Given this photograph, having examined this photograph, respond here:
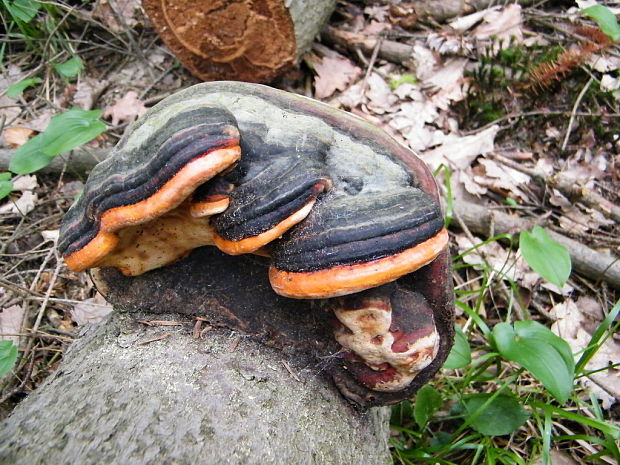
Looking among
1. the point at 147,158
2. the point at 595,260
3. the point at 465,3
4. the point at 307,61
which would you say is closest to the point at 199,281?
the point at 147,158

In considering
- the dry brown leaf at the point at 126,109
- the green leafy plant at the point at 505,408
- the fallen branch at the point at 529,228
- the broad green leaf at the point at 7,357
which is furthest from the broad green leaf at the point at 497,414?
the dry brown leaf at the point at 126,109

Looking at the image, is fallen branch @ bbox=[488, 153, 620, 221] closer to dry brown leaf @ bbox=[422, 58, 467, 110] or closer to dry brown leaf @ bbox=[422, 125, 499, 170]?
dry brown leaf @ bbox=[422, 125, 499, 170]

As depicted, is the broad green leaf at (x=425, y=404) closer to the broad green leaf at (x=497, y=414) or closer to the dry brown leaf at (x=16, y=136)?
the broad green leaf at (x=497, y=414)

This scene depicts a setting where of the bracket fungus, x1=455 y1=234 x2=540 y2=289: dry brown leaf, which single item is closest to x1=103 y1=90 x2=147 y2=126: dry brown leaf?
the bracket fungus

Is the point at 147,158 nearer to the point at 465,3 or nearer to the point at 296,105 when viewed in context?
the point at 296,105

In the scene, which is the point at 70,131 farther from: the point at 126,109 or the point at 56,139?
the point at 126,109

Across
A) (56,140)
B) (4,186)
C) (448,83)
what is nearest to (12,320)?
(4,186)
